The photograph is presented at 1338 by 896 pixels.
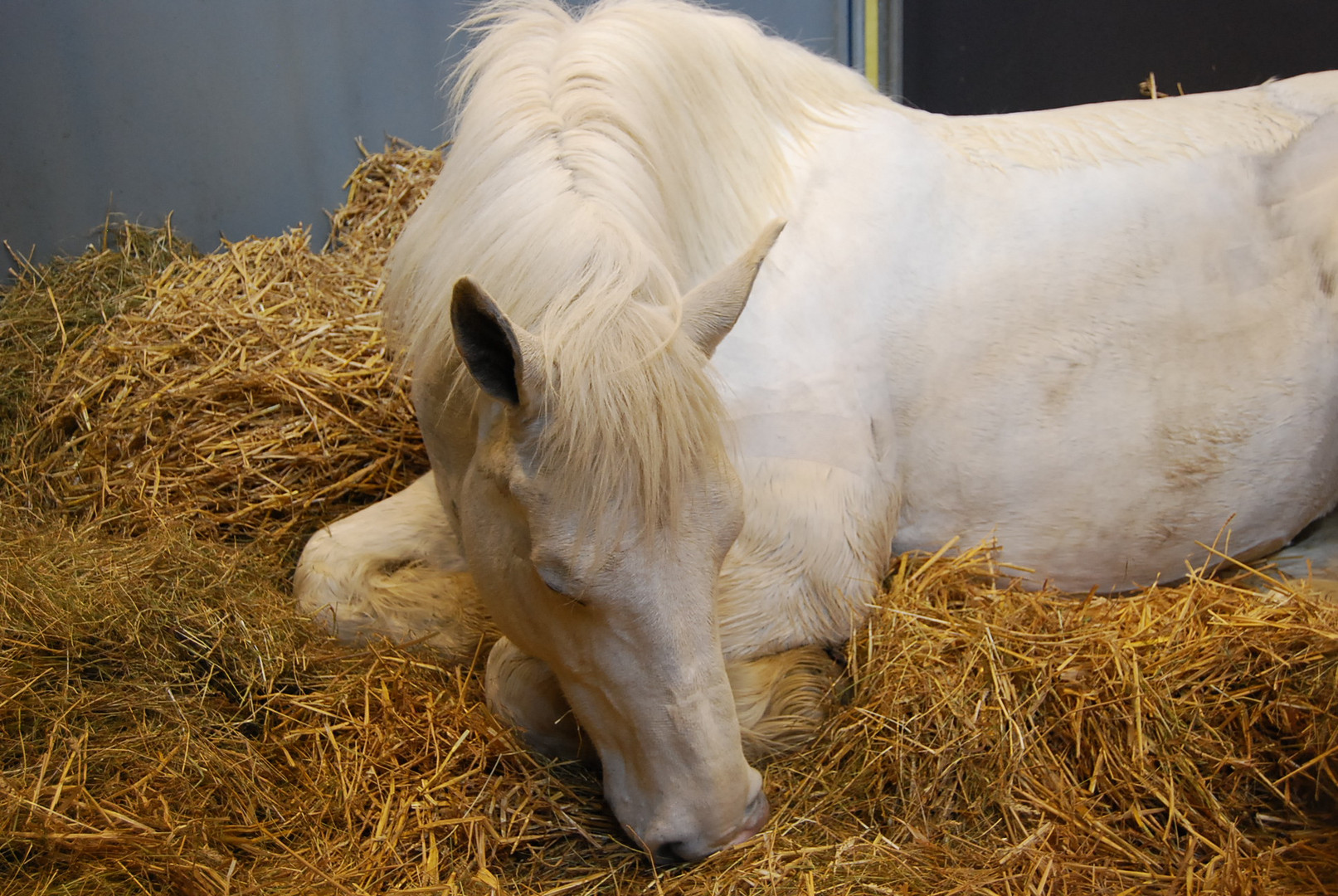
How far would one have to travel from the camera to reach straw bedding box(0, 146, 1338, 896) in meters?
1.37

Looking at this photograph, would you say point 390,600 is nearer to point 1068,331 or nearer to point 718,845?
point 718,845

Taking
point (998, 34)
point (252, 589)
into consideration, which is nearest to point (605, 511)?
point (252, 589)

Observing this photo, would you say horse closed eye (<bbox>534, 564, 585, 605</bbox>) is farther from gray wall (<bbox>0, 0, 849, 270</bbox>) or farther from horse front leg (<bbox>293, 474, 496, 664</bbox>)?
gray wall (<bbox>0, 0, 849, 270</bbox>)

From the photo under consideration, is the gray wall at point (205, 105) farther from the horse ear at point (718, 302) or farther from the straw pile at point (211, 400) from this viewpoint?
the horse ear at point (718, 302)

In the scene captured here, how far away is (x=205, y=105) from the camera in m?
2.85

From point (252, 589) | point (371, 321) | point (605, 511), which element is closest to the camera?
point (605, 511)

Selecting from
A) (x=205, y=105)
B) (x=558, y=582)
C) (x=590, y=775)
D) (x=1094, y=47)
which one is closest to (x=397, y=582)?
(x=590, y=775)

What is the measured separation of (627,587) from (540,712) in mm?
518

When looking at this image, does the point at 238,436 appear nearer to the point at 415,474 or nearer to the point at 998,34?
the point at 415,474

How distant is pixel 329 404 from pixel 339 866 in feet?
4.37

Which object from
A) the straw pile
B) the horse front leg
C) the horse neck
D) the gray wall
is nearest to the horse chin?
the horse front leg

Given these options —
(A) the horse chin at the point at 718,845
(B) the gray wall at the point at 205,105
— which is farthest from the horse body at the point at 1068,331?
(B) the gray wall at the point at 205,105

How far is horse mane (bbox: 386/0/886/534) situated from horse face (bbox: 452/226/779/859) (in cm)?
4

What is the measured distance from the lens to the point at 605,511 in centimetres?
123
